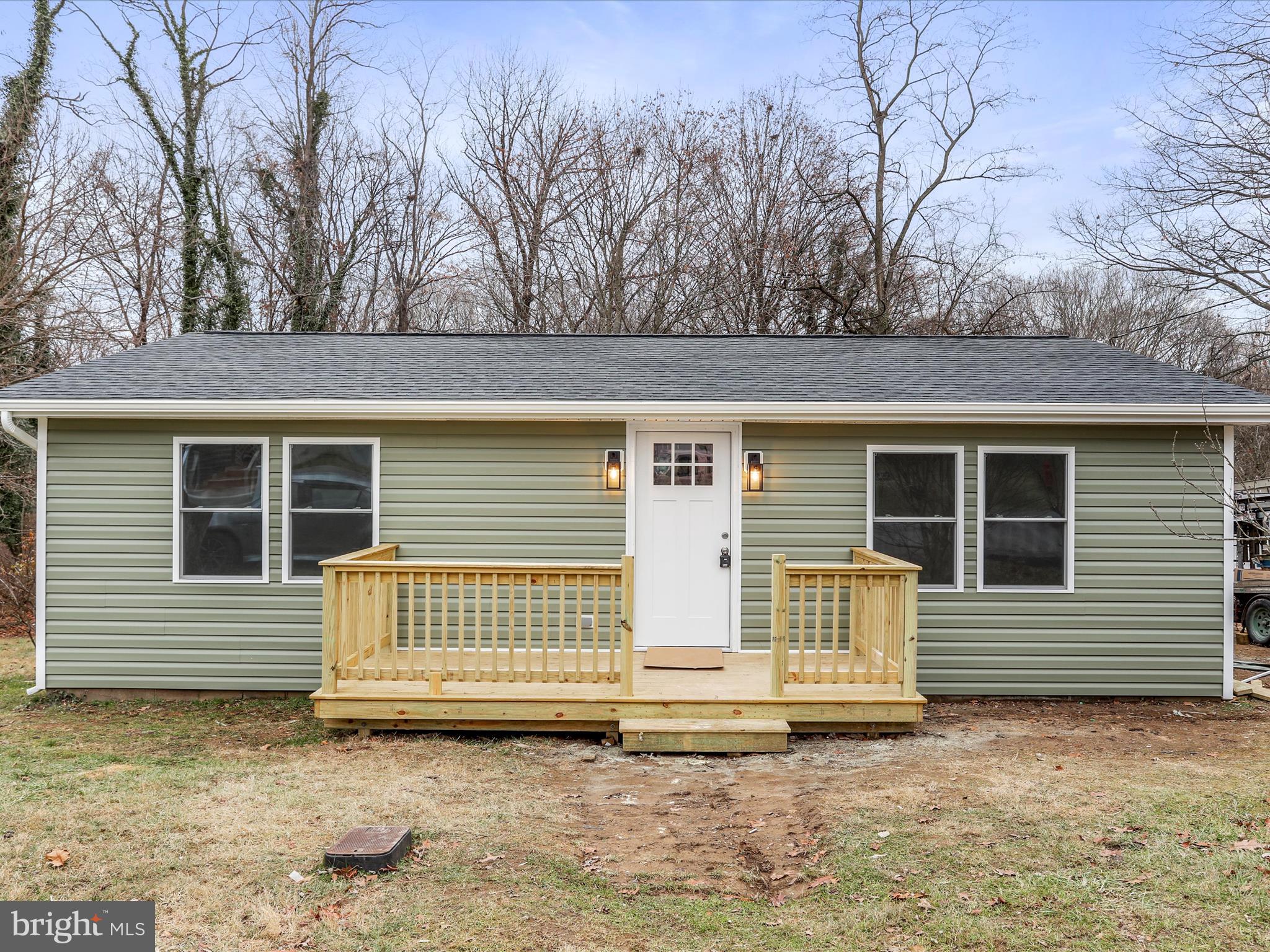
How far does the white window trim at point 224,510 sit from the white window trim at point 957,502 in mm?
5179

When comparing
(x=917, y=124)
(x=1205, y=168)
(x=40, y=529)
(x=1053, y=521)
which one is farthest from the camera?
(x=917, y=124)

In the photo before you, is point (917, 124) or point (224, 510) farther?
point (917, 124)

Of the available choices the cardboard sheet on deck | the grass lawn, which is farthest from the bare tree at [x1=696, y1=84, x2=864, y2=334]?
the grass lawn

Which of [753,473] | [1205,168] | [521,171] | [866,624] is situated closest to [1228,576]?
[866,624]

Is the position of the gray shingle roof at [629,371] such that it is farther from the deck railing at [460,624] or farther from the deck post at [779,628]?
the deck post at [779,628]

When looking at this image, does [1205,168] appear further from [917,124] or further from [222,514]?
[222,514]

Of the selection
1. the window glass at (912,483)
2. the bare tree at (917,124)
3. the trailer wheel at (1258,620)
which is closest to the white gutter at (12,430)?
the window glass at (912,483)

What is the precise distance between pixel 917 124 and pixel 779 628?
15536mm

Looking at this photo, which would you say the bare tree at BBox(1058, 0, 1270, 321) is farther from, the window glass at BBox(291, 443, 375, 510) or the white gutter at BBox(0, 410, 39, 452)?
the white gutter at BBox(0, 410, 39, 452)

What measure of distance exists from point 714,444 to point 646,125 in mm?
12971

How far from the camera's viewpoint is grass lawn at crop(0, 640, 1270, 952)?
10.1ft

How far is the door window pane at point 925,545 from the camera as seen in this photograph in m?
6.97

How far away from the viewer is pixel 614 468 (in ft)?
23.0

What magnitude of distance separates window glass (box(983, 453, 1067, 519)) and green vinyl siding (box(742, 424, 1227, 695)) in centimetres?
12
